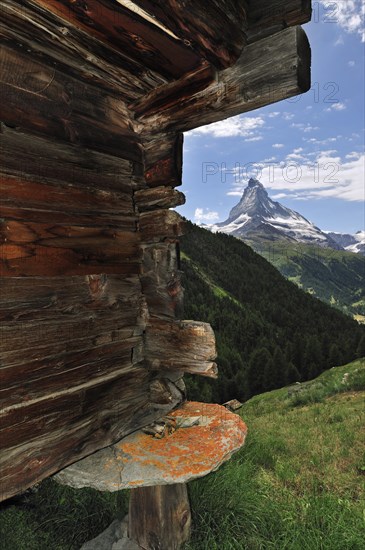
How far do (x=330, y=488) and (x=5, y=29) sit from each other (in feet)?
23.8

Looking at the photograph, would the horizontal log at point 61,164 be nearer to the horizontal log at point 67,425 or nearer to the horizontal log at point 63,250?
the horizontal log at point 63,250

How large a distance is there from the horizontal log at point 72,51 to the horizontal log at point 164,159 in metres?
0.47

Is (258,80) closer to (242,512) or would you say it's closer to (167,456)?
(167,456)

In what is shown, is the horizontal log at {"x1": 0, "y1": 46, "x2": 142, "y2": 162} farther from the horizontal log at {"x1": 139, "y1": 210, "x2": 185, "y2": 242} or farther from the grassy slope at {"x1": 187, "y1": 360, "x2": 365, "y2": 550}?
the grassy slope at {"x1": 187, "y1": 360, "x2": 365, "y2": 550}

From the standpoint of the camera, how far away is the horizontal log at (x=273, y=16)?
2.64 meters

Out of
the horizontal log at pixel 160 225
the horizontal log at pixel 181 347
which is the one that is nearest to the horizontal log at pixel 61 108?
the horizontal log at pixel 160 225

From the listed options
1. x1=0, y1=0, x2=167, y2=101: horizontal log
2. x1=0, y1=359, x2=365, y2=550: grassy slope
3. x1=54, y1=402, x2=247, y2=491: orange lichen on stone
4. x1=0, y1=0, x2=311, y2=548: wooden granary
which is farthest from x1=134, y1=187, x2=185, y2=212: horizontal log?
x1=0, y1=359, x2=365, y2=550: grassy slope

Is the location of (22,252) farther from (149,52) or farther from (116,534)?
(116,534)

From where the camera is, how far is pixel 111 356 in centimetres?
335

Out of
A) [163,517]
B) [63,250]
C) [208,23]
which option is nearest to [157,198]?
[63,250]

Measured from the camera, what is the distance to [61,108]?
2.93m

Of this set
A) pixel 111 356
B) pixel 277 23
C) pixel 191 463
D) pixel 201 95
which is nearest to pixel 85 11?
pixel 201 95

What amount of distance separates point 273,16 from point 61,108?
1833 mm

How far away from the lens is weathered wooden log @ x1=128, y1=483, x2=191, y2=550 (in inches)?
146
